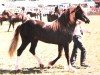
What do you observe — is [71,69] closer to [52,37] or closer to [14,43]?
[52,37]

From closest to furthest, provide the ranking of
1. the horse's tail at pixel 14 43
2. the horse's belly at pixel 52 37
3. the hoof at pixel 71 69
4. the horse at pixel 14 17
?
the hoof at pixel 71 69, the horse's belly at pixel 52 37, the horse's tail at pixel 14 43, the horse at pixel 14 17

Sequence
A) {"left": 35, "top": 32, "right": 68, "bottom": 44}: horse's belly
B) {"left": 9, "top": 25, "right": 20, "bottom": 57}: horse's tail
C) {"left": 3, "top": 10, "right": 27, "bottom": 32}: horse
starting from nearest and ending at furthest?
{"left": 35, "top": 32, "right": 68, "bottom": 44}: horse's belly < {"left": 9, "top": 25, "right": 20, "bottom": 57}: horse's tail < {"left": 3, "top": 10, "right": 27, "bottom": 32}: horse

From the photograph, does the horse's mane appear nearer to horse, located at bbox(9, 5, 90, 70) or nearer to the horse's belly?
horse, located at bbox(9, 5, 90, 70)

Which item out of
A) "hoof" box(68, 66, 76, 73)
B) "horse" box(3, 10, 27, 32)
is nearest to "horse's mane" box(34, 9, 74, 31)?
"hoof" box(68, 66, 76, 73)

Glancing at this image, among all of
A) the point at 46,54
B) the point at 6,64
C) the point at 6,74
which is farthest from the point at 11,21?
the point at 6,74

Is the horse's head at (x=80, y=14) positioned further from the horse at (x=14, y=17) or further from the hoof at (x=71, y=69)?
the horse at (x=14, y=17)

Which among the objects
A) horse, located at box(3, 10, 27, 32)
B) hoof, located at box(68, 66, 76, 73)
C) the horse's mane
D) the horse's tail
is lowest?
hoof, located at box(68, 66, 76, 73)

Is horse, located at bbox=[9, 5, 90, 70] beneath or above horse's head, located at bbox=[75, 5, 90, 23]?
beneath

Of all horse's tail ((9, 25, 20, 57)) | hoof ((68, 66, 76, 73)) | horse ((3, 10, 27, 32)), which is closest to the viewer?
hoof ((68, 66, 76, 73))

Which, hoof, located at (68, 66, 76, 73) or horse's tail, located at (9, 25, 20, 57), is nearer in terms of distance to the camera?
hoof, located at (68, 66, 76, 73)

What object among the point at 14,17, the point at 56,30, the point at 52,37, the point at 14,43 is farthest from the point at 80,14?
the point at 14,17

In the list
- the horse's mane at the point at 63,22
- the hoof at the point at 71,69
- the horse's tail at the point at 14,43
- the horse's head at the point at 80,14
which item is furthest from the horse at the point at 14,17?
the hoof at the point at 71,69

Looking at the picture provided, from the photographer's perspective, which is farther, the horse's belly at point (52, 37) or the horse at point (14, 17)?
the horse at point (14, 17)

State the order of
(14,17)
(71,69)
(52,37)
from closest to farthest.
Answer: (71,69), (52,37), (14,17)
